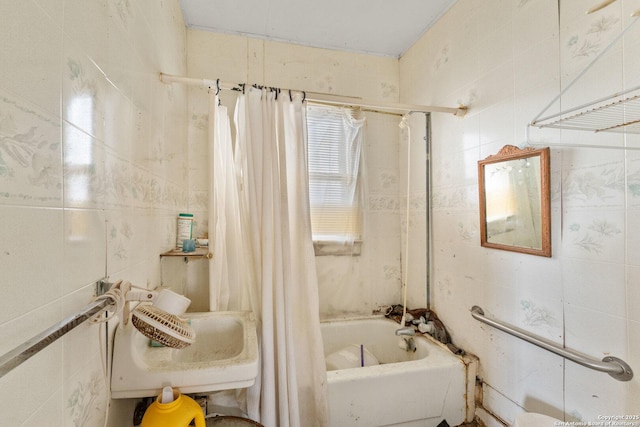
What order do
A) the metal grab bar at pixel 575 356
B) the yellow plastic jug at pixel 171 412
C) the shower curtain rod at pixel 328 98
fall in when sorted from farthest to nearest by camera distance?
the shower curtain rod at pixel 328 98 → the metal grab bar at pixel 575 356 → the yellow plastic jug at pixel 171 412

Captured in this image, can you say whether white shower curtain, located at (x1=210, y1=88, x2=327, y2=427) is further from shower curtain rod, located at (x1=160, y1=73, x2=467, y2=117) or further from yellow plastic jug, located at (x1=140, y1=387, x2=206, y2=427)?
yellow plastic jug, located at (x1=140, y1=387, x2=206, y2=427)

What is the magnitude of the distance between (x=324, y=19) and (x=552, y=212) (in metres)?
1.65

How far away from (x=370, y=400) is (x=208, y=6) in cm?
231

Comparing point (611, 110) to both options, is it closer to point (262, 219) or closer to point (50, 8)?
point (262, 219)

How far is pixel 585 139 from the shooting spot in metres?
0.99

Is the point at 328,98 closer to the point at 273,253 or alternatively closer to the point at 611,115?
the point at 273,253

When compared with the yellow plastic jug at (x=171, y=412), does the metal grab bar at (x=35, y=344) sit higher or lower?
higher

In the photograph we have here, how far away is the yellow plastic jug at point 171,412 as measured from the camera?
727mm

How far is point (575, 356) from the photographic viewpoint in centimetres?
97

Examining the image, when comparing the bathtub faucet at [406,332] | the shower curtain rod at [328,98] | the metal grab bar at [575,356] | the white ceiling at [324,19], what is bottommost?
the bathtub faucet at [406,332]

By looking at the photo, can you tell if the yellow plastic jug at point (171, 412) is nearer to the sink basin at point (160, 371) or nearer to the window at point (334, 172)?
the sink basin at point (160, 371)

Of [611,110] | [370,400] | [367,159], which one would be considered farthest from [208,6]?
[370,400]

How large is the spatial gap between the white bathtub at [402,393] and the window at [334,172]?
2.80ft

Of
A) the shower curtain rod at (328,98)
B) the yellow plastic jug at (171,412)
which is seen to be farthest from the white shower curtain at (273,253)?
the yellow plastic jug at (171,412)
